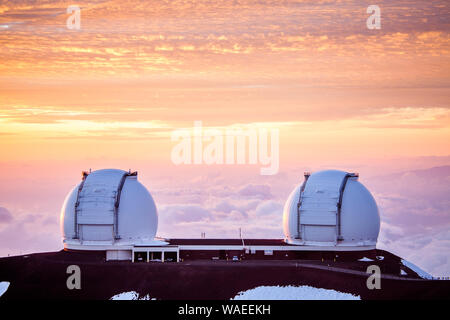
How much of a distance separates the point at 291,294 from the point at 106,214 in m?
15.9

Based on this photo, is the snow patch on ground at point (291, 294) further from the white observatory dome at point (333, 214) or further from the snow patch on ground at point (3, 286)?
the snow patch on ground at point (3, 286)

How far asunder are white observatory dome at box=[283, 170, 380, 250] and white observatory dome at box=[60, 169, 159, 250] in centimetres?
1151

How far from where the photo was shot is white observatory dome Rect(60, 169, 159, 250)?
2817 inches

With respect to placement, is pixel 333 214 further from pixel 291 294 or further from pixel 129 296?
pixel 129 296

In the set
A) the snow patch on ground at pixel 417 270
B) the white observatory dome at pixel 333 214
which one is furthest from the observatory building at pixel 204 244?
the snow patch on ground at pixel 417 270

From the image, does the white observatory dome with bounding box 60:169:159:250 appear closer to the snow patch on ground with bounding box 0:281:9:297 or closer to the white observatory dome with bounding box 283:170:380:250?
the snow patch on ground with bounding box 0:281:9:297

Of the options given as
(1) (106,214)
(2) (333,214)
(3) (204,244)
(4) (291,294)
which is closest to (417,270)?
(2) (333,214)

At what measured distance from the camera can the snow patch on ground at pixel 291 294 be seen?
63.3m

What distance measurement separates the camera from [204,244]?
74.6 m

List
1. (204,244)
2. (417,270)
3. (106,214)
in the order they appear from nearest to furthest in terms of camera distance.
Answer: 1. (106,214)
2. (417,270)
3. (204,244)
